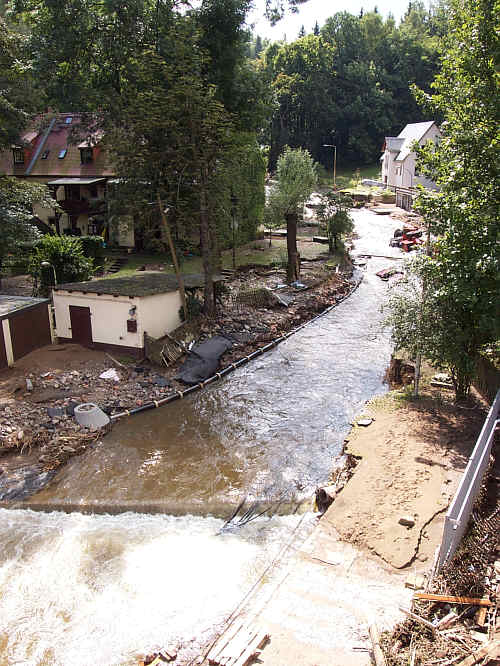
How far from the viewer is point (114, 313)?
22203 millimetres

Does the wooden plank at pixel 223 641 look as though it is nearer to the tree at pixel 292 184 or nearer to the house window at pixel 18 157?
the tree at pixel 292 184

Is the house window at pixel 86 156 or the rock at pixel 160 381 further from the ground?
the house window at pixel 86 156

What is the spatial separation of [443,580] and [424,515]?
2724 millimetres

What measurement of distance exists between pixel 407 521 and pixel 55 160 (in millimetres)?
38245

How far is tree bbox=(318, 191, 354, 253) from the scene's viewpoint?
40906mm

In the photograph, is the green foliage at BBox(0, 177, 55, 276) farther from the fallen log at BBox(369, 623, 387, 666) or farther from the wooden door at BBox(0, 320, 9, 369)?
the fallen log at BBox(369, 623, 387, 666)

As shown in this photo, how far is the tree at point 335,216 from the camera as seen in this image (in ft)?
134

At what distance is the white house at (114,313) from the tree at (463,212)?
9.97 meters

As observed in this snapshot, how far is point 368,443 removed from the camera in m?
15.6

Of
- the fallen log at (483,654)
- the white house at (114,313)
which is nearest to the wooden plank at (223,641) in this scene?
the fallen log at (483,654)

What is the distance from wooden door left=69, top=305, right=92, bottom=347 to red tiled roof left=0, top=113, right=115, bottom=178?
19.3 meters

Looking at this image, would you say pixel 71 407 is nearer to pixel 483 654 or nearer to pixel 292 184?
pixel 483 654

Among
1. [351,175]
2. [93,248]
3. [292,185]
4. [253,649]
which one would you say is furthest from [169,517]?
[351,175]

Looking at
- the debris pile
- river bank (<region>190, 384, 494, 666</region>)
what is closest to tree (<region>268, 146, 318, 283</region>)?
river bank (<region>190, 384, 494, 666</region>)
